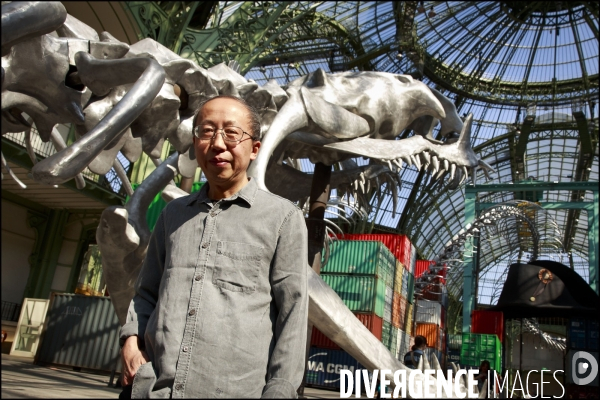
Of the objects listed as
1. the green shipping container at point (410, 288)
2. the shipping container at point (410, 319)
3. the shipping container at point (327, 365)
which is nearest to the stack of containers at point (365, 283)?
the shipping container at point (327, 365)

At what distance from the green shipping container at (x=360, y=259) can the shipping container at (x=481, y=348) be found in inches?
161

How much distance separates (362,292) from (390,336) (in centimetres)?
249

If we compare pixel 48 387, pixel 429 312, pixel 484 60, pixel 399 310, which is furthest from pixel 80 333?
pixel 484 60

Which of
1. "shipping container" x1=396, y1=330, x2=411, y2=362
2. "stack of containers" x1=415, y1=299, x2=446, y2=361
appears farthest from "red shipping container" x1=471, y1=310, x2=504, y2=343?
"stack of containers" x1=415, y1=299, x2=446, y2=361

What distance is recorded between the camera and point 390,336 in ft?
69.9

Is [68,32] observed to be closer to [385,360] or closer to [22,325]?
[385,360]

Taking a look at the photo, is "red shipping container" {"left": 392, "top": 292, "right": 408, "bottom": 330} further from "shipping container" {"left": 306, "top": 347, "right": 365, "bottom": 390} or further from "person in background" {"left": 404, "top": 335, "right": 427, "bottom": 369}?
"person in background" {"left": 404, "top": 335, "right": 427, "bottom": 369}

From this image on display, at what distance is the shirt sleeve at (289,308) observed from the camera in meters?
1.78

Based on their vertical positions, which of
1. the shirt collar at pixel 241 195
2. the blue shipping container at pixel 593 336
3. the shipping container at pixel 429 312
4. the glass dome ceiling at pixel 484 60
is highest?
the glass dome ceiling at pixel 484 60

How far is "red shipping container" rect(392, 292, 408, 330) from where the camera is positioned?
22.3m

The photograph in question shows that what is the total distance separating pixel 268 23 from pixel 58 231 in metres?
12.2

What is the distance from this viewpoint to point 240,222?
195 centimetres

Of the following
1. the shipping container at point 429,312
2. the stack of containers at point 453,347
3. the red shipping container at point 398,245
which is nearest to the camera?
the red shipping container at point 398,245

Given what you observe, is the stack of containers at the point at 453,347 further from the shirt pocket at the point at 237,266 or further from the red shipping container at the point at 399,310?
the shirt pocket at the point at 237,266
